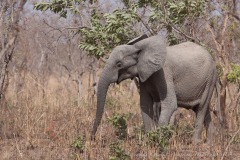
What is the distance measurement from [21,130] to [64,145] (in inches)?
62.5

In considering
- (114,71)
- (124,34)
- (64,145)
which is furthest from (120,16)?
(64,145)

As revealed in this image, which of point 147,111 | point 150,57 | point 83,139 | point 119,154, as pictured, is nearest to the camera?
point 119,154

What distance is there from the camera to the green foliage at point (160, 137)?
19.1ft

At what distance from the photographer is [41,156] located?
6.04m

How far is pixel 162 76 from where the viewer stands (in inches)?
264

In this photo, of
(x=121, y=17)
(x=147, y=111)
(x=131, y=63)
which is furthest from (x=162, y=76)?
(x=121, y=17)

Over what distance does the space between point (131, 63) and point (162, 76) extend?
476 mm

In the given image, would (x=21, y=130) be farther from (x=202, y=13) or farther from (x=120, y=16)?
(x=202, y=13)

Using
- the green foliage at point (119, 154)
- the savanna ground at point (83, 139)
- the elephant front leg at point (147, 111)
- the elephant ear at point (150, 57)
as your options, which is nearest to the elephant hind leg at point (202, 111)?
the savanna ground at point (83, 139)

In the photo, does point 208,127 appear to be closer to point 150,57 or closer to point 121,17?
point 150,57

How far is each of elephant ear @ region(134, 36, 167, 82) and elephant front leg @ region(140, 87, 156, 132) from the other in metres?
0.50

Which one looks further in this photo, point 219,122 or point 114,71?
point 219,122

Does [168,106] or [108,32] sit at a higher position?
[108,32]

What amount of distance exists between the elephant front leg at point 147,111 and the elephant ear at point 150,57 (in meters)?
0.50
